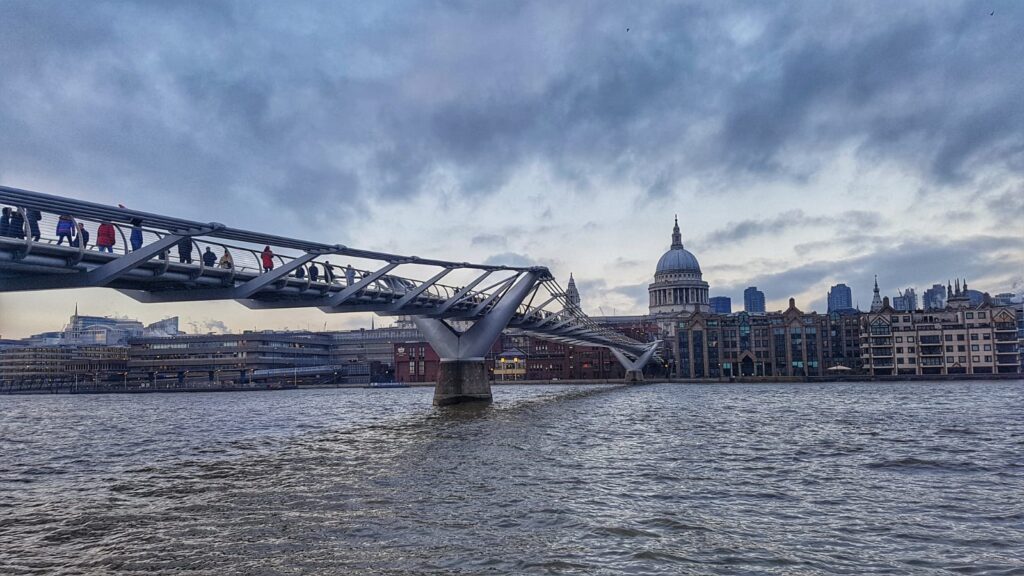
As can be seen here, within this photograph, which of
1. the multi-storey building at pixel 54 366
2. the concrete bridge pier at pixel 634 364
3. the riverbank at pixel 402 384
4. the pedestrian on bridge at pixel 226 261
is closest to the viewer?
the pedestrian on bridge at pixel 226 261

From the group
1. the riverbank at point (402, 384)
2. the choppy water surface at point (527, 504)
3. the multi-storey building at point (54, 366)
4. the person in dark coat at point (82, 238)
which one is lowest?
the riverbank at point (402, 384)

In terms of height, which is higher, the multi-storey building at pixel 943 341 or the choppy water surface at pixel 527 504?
the multi-storey building at pixel 943 341

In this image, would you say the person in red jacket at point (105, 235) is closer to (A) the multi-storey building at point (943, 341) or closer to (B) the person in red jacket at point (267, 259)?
(B) the person in red jacket at point (267, 259)

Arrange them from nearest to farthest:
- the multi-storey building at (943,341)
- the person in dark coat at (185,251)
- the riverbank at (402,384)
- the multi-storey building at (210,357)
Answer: the person in dark coat at (185,251) → the multi-storey building at (943,341) → the riverbank at (402,384) → the multi-storey building at (210,357)

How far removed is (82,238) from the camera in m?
24.9

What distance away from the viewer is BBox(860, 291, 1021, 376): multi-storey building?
427ft

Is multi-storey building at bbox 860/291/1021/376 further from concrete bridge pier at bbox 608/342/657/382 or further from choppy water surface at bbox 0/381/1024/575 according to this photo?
choppy water surface at bbox 0/381/1024/575

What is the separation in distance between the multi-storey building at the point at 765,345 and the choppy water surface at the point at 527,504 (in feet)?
395

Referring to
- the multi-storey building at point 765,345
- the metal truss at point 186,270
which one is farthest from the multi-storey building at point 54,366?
the metal truss at point 186,270

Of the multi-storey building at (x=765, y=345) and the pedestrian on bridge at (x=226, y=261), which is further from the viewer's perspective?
the multi-storey building at (x=765, y=345)

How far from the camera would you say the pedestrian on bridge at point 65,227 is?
2431 centimetres

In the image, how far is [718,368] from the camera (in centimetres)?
15800

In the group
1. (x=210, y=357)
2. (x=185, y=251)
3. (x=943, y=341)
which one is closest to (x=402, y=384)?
(x=210, y=357)

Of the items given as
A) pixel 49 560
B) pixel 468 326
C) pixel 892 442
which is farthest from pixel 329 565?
pixel 468 326
